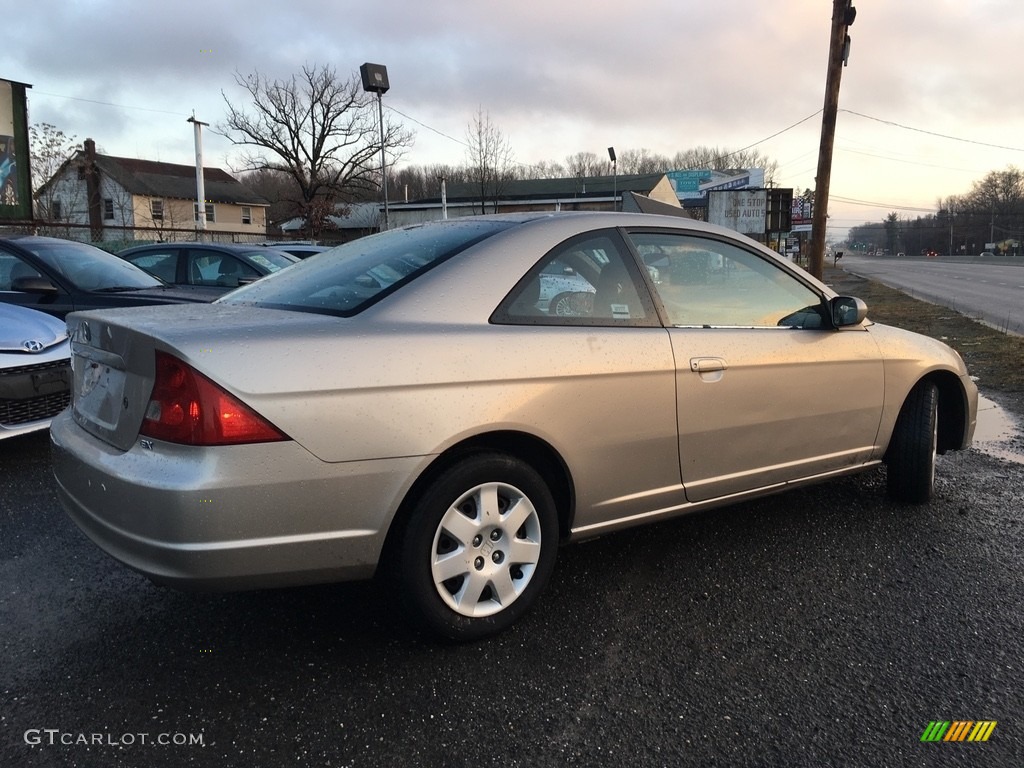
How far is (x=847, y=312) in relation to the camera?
3.66 m

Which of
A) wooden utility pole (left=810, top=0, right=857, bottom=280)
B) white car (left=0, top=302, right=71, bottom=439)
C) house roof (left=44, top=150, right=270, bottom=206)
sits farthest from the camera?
house roof (left=44, top=150, right=270, bottom=206)

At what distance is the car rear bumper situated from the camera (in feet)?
7.14

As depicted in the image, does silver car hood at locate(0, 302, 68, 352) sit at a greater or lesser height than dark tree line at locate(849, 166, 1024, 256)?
lesser

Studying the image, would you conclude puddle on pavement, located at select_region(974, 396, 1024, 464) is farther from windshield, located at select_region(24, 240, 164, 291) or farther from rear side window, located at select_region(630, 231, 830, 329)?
windshield, located at select_region(24, 240, 164, 291)

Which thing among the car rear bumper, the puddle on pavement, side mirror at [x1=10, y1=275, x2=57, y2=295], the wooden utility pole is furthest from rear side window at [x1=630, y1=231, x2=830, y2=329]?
the wooden utility pole

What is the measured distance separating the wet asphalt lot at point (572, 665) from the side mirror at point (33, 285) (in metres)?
3.16

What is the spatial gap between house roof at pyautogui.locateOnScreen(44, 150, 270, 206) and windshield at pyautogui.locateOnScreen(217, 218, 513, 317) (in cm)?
4960

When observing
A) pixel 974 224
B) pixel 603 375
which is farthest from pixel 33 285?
pixel 974 224

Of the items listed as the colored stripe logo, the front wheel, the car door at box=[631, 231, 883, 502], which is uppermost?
the car door at box=[631, 231, 883, 502]

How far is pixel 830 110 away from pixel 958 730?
15511 mm

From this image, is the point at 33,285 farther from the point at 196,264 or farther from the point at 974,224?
the point at 974,224

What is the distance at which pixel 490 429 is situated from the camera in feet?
8.35

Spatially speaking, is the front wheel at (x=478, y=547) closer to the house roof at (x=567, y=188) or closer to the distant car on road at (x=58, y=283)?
the distant car on road at (x=58, y=283)

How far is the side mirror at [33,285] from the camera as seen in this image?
605 cm
